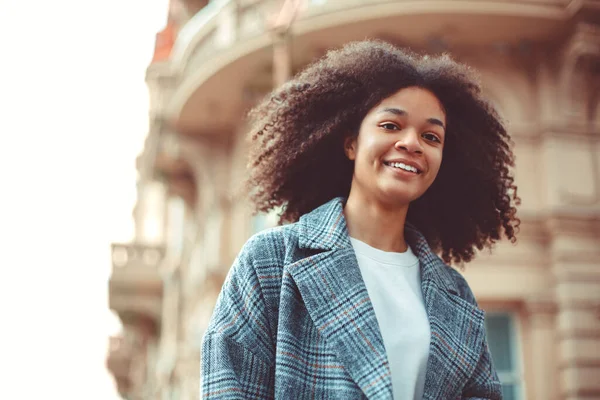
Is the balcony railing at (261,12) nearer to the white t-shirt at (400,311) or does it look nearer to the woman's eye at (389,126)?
the woman's eye at (389,126)

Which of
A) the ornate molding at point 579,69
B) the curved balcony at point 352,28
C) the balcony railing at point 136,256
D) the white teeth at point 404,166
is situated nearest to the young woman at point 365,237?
the white teeth at point 404,166

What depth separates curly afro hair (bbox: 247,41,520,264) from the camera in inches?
113

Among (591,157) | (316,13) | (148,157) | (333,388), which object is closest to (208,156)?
(148,157)

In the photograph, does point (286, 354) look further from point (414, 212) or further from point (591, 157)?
point (591, 157)

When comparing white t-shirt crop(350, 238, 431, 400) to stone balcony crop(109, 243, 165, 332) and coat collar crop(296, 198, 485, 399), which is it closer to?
coat collar crop(296, 198, 485, 399)

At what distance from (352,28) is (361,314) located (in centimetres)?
931

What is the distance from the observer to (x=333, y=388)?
7.50 feet

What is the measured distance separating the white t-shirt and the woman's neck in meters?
0.04

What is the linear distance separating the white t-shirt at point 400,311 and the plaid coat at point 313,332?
4cm

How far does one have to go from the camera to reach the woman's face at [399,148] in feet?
8.56

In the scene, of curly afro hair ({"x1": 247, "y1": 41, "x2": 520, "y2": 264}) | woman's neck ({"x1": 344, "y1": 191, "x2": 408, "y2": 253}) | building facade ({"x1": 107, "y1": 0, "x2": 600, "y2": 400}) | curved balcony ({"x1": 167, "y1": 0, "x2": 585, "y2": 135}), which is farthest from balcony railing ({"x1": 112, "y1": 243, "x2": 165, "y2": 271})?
woman's neck ({"x1": 344, "y1": 191, "x2": 408, "y2": 253})

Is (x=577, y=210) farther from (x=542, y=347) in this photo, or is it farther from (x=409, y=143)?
(x=409, y=143)

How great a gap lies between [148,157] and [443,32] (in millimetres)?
7852

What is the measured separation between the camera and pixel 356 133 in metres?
2.84
